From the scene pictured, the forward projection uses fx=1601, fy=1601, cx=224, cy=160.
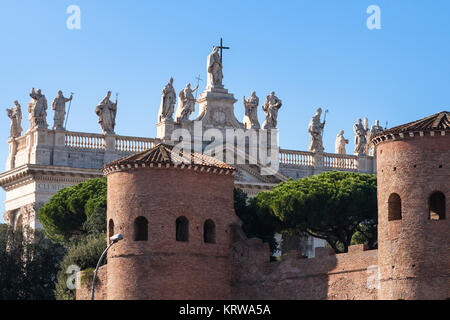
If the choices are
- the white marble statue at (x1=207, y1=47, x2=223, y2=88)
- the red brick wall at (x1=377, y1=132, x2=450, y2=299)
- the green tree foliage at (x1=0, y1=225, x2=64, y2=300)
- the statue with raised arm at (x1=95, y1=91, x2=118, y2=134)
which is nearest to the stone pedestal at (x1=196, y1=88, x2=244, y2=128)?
the white marble statue at (x1=207, y1=47, x2=223, y2=88)

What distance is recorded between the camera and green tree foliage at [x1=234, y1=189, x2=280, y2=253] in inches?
2867

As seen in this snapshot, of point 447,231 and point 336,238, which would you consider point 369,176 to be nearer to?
point 336,238

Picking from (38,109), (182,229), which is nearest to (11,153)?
(38,109)

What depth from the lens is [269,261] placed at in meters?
65.1

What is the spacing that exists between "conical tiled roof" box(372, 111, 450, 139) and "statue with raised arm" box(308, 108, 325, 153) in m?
39.4

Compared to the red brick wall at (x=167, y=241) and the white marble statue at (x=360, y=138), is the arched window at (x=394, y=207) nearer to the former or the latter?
the red brick wall at (x=167, y=241)

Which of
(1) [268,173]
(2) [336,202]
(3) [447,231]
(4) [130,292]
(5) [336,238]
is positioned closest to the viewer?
(3) [447,231]

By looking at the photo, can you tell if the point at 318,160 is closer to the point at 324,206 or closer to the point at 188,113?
the point at 188,113

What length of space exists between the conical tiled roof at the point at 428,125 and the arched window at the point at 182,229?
Result: 9.92m

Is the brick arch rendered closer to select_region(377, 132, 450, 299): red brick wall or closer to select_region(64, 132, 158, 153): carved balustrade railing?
select_region(377, 132, 450, 299): red brick wall

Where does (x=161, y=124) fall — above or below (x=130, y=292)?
above

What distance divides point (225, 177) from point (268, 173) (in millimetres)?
29488

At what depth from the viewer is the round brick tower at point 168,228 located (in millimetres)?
63906

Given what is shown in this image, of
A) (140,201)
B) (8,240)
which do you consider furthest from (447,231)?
(8,240)
